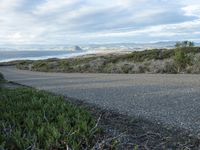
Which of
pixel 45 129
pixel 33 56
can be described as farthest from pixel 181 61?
pixel 33 56

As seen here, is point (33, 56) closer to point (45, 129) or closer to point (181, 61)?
point (181, 61)

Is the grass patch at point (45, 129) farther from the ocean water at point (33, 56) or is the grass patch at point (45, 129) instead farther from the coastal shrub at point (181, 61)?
the ocean water at point (33, 56)

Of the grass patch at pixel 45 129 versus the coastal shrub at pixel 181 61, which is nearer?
the grass patch at pixel 45 129

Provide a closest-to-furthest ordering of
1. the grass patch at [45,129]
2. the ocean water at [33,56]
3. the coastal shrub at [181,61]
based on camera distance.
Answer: the grass patch at [45,129] < the coastal shrub at [181,61] < the ocean water at [33,56]

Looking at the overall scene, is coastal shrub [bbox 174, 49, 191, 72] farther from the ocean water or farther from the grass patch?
the ocean water

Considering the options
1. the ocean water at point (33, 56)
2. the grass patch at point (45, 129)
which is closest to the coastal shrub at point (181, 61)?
the grass patch at point (45, 129)

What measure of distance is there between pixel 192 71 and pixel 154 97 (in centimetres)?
1236

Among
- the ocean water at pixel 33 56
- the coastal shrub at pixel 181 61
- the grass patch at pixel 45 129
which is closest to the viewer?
the grass patch at pixel 45 129

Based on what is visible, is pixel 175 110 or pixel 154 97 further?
pixel 154 97

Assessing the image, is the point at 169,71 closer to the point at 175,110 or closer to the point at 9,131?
the point at 175,110

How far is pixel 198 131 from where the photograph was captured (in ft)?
26.5

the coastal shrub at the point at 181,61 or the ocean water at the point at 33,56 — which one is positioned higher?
the coastal shrub at the point at 181,61

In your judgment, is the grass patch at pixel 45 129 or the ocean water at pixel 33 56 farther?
the ocean water at pixel 33 56

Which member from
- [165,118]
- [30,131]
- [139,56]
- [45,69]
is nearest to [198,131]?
[165,118]
